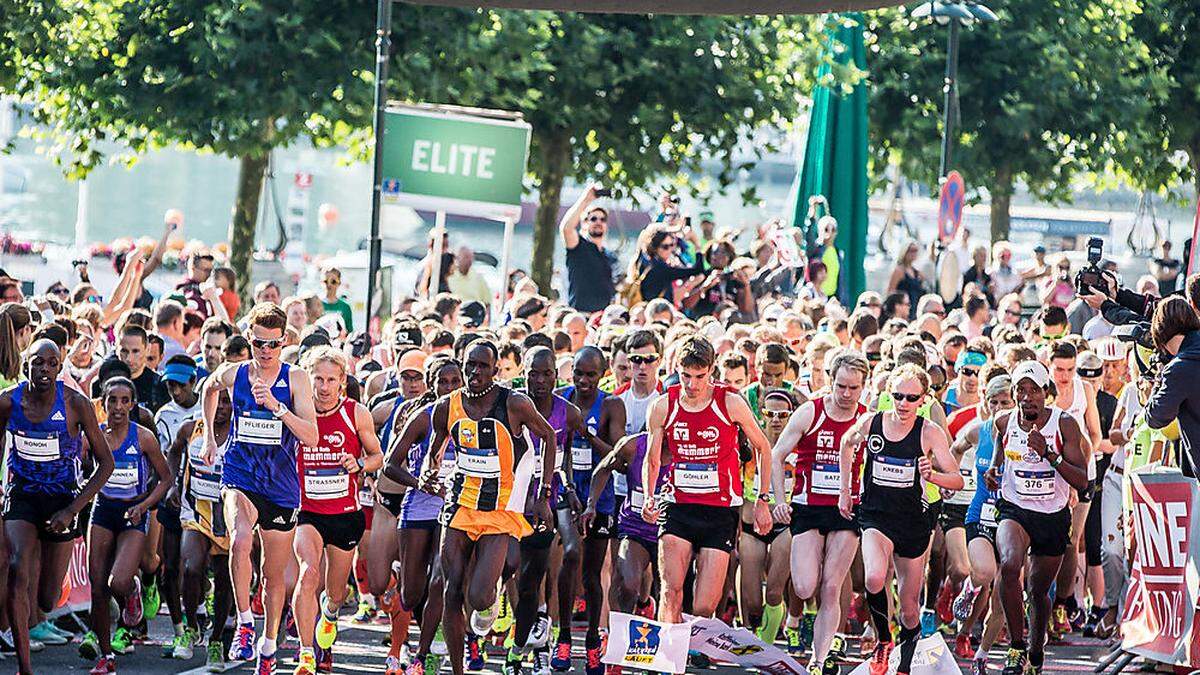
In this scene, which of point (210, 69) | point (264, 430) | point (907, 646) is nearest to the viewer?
point (264, 430)

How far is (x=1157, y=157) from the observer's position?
31.2 metres

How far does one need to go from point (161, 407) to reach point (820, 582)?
12.3 ft

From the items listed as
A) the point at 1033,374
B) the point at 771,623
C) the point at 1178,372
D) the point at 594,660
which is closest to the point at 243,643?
the point at 594,660

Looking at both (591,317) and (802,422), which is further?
(591,317)

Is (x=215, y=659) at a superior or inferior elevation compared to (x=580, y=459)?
inferior

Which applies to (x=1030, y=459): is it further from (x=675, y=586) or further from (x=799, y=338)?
(x=799, y=338)

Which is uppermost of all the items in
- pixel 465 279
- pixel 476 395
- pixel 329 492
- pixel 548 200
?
pixel 548 200

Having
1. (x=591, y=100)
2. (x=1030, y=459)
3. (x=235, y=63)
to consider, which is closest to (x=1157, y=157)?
(x=591, y=100)

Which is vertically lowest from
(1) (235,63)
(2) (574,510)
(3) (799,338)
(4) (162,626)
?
(4) (162,626)

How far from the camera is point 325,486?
11.3 meters

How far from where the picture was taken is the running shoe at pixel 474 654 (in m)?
11.7

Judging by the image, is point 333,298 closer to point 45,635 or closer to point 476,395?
point 45,635

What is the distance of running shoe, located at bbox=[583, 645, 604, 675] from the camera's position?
11.7 metres

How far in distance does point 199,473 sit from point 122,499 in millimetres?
507
